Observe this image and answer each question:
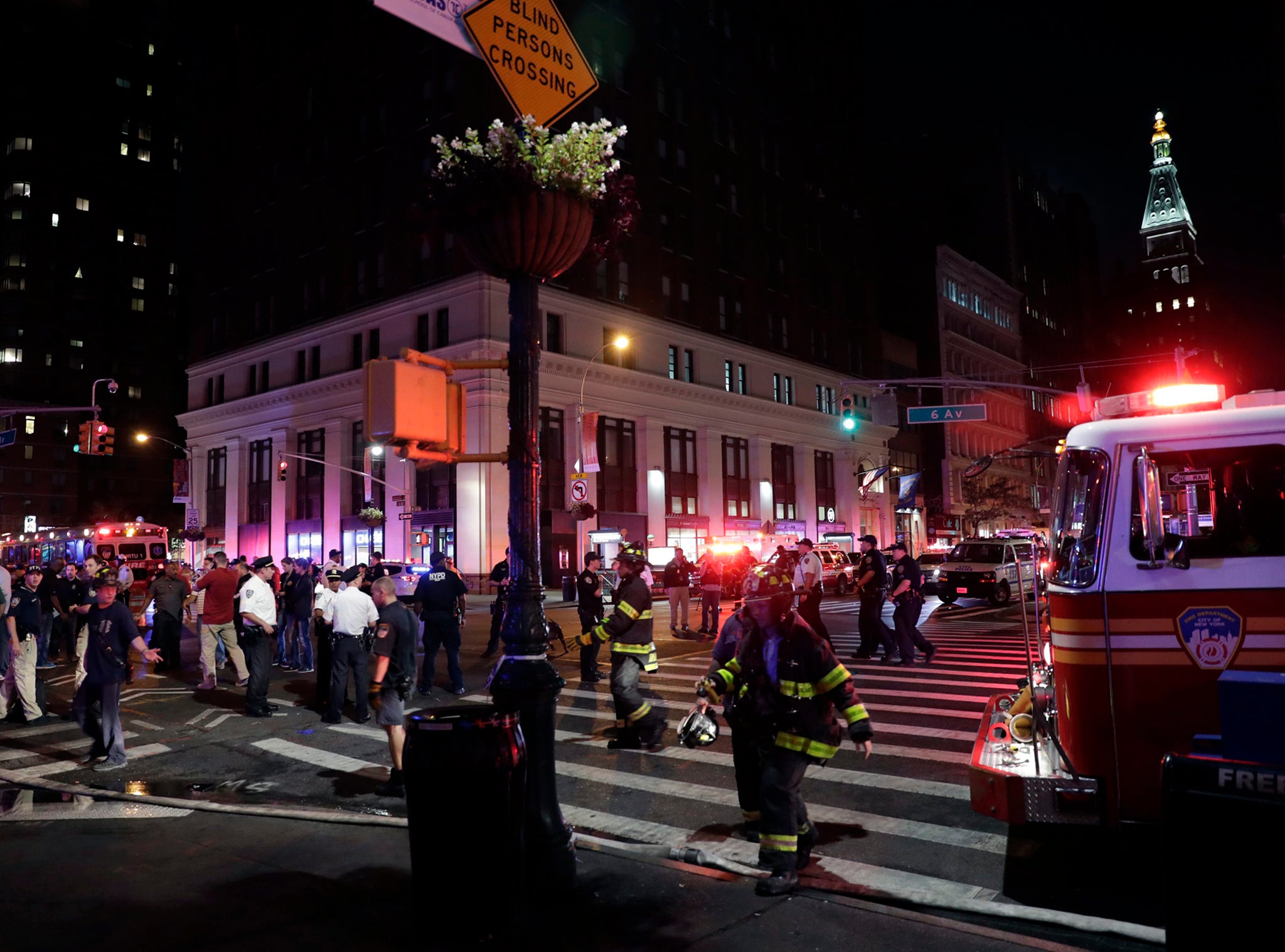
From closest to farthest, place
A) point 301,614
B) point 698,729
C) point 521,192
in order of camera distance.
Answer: point 521,192
point 698,729
point 301,614

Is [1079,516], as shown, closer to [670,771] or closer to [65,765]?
[670,771]

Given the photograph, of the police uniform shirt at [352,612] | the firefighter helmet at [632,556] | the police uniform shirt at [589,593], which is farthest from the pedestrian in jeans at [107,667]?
the police uniform shirt at [589,593]

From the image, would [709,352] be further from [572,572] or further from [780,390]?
[572,572]

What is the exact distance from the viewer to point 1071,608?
16.2 ft

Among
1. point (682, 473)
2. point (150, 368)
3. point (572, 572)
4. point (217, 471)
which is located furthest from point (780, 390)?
point (150, 368)

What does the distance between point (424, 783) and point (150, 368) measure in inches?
4244

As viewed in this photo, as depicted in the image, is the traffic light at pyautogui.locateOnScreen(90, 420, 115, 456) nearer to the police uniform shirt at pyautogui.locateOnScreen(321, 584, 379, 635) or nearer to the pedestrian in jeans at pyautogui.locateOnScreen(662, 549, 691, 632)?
the pedestrian in jeans at pyautogui.locateOnScreen(662, 549, 691, 632)

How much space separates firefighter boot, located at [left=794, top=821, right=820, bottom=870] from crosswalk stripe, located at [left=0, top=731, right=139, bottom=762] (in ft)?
25.5

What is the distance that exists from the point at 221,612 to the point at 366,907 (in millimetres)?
9682

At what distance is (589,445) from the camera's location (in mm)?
34938

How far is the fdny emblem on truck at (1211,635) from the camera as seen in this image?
183 inches

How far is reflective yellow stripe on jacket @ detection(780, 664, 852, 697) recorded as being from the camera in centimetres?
539

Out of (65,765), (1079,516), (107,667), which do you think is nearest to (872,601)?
(1079,516)

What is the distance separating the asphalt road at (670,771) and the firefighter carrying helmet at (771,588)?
1654mm
